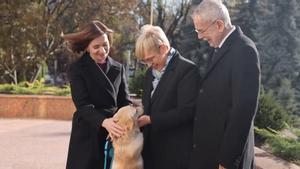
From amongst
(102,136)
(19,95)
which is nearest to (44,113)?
(19,95)

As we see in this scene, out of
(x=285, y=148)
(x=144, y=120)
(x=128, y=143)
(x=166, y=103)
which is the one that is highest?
(x=166, y=103)

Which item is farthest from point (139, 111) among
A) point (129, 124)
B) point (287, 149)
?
point (287, 149)

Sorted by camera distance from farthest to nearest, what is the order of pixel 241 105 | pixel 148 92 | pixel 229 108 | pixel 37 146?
pixel 37 146 < pixel 148 92 < pixel 229 108 < pixel 241 105

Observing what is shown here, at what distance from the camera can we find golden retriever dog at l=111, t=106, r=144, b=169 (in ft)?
10.4

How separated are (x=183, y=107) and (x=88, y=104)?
70 cm

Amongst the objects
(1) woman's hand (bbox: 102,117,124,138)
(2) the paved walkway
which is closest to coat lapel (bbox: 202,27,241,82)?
(1) woman's hand (bbox: 102,117,124,138)

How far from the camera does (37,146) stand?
10055mm

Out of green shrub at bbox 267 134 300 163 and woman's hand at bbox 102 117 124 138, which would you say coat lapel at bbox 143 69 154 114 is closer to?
woman's hand at bbox 102 117 124 138

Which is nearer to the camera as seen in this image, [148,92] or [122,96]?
[148,92]

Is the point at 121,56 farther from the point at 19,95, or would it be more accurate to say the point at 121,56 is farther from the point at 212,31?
the point at 212,31

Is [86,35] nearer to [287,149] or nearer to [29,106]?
[287,149]

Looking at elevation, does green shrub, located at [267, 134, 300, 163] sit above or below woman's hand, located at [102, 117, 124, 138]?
below

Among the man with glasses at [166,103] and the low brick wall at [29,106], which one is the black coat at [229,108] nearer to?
the man with glasses at [166,103]

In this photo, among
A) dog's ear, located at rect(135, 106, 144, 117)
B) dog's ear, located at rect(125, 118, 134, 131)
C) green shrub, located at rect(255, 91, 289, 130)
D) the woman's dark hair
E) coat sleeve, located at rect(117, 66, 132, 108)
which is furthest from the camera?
green shrub, located at rect(255, 91, 289, 130)
